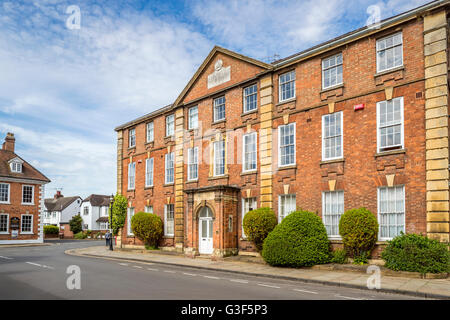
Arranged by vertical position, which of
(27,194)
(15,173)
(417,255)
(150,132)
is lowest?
(417,255)

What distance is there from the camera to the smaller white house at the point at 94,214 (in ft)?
251

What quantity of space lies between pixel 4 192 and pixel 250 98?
1301 inches

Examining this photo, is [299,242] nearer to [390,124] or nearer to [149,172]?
A: [390,124]

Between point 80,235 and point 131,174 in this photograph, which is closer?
point 131,174

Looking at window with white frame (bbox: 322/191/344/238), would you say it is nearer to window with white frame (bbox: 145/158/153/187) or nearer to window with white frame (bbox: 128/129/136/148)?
window with white frame (bbox: 145/158/153/187)

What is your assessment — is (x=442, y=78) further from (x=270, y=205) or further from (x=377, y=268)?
(x=270, y=205)

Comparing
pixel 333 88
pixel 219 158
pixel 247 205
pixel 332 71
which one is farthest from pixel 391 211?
pixel 219 158

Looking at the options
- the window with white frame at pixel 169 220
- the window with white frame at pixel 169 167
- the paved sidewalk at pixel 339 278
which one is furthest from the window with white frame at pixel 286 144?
the window with white frame at pixel 169 220

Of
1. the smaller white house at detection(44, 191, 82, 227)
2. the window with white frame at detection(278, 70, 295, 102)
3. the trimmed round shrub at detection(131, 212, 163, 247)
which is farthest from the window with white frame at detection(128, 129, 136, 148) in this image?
the smaller white house at detection(44, 191, 82, 227)

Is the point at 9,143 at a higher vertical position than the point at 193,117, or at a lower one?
higher

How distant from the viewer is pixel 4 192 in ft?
145

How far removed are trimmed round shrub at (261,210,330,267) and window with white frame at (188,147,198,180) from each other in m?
9.15

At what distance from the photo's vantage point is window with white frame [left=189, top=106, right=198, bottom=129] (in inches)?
1059

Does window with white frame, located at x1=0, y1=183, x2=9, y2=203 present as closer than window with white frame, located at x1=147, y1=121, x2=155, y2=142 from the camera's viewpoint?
No
